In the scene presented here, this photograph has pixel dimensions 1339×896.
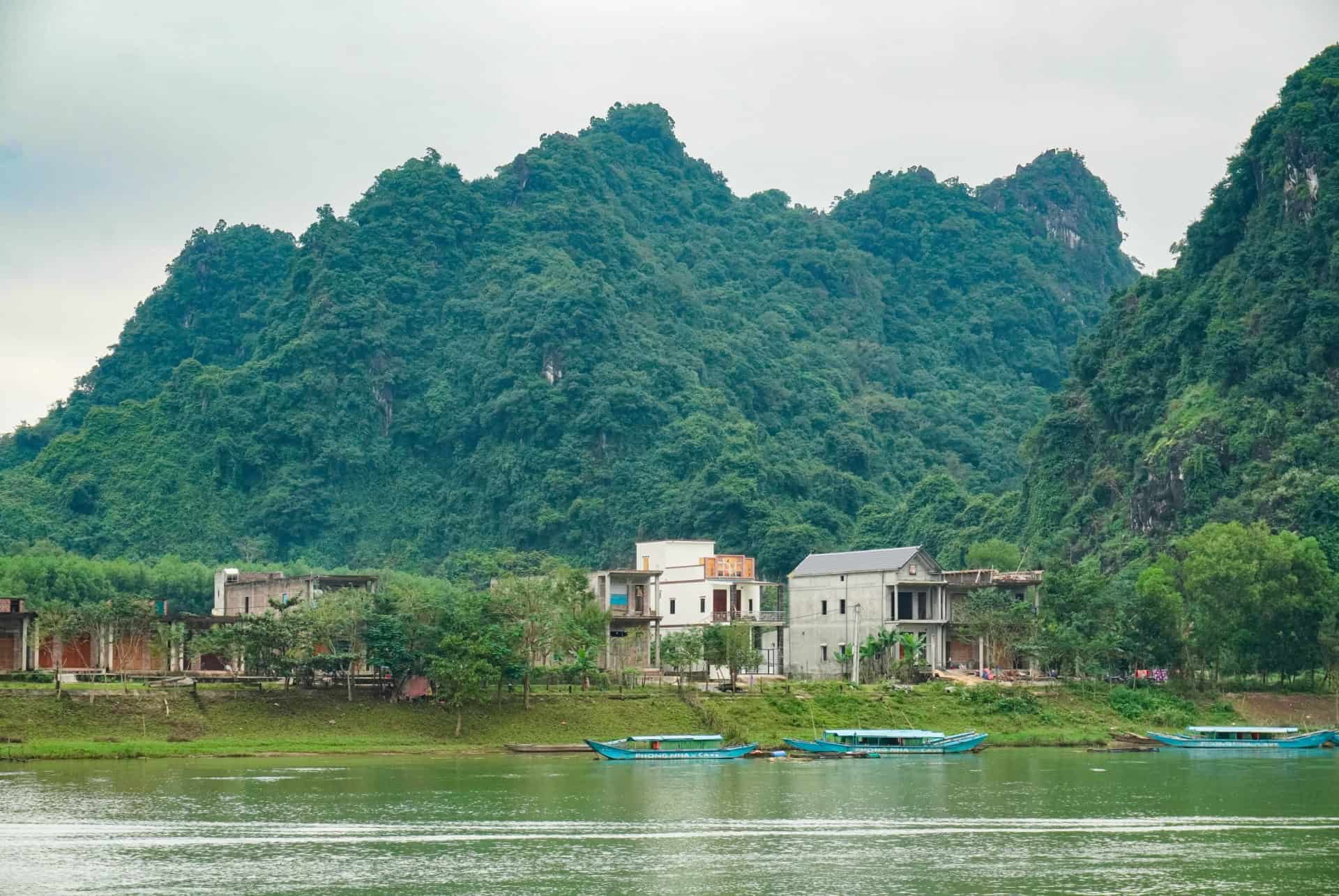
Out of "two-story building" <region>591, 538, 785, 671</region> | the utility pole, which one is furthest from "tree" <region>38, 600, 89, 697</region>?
the utility pole

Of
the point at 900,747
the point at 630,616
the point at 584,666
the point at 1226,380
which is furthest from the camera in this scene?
the point at 1226,380

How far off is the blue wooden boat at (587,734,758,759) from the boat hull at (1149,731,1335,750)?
54.3ft

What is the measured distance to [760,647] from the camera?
273 feet

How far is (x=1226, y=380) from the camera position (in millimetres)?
102188

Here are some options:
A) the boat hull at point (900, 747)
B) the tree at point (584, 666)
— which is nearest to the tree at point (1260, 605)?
the boat hull at point (900, 747)

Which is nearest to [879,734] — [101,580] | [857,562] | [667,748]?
[667,748]

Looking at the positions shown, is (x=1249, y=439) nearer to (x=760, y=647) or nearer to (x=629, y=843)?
(x=760, y=647)

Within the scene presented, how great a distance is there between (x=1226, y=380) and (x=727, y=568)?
38463 mm

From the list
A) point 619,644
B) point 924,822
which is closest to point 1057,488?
point 619,644

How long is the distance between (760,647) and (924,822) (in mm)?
43195

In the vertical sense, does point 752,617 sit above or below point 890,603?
below

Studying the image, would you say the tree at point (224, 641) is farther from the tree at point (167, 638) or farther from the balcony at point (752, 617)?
the balcony at point (752, 617)

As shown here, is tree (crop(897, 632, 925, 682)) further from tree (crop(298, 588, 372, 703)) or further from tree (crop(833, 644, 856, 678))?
tree (crop(298, 588, 372, 703))

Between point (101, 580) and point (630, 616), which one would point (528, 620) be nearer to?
point (630, 616)
